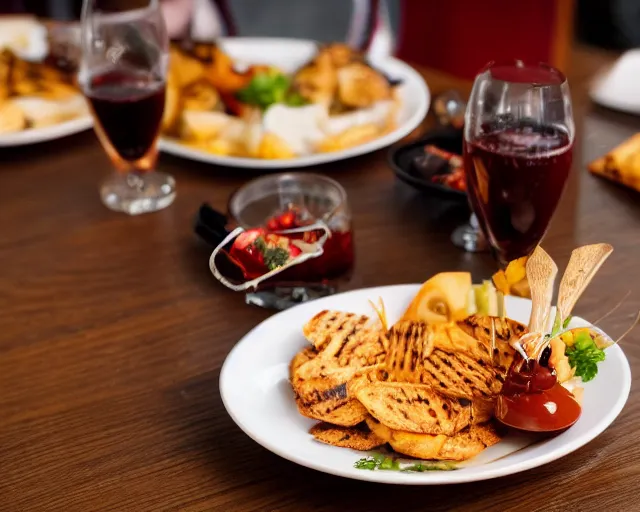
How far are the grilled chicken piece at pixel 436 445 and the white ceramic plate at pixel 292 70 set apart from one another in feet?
2.49

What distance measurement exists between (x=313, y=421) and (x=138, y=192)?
0.70 meters

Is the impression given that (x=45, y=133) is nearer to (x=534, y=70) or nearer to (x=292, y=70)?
(x=292, y=70)

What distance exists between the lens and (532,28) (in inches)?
101

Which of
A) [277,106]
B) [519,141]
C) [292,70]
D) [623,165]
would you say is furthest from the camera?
[292,70]

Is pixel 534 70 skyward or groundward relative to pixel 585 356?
skyward

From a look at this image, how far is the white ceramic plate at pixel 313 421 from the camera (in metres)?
0.80

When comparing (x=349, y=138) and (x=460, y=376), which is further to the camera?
(x=349, y=138)

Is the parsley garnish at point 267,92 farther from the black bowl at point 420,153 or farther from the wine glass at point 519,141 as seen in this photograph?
the wine glass at point 519,141

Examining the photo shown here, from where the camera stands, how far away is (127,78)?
1.46 metres

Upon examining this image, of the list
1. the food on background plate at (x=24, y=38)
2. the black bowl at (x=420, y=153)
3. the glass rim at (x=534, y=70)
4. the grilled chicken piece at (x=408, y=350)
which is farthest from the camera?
the food on background plate at (x=24, y=38)

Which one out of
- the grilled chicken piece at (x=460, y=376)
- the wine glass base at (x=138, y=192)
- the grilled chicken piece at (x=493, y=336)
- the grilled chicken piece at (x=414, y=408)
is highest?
the grilled chicken piece at (x=493, y=336)

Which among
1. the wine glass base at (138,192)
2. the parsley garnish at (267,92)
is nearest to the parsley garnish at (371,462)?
the wine glass base at (138,192)

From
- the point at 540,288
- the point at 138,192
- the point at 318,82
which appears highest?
the point at 540,288

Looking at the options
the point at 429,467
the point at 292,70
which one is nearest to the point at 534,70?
the point at 429,467
